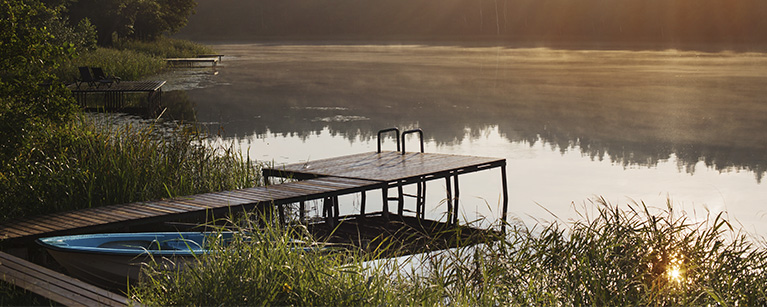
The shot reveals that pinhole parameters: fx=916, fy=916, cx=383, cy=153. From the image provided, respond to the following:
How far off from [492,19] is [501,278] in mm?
147351

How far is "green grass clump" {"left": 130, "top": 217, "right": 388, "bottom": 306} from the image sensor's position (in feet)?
18.2

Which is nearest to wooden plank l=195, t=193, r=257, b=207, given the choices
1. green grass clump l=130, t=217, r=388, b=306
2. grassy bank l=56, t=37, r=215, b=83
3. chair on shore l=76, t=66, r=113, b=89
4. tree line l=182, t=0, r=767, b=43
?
green grass clump l=130, t=217, r=388, b=306

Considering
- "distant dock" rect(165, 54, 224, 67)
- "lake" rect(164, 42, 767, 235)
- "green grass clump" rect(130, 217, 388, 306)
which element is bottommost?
"lake" rect(164, 42, 767, 235)

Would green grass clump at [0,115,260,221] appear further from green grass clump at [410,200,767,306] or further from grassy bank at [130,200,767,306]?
green grass clump at [410,200,767,306]

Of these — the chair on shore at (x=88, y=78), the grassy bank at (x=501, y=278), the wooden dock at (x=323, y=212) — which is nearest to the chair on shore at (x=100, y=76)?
the chair on shore at (x=88, y=78)

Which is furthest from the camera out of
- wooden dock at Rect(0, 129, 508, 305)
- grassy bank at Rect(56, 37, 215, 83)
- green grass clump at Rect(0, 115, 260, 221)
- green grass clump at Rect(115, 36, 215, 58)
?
green grass clump at Rect(115, 36, 215, 58)

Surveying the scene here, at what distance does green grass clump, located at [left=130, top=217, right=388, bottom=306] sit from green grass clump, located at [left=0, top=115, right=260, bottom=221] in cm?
250

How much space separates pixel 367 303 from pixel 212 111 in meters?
18.5

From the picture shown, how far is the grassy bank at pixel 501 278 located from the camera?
5.65 metres

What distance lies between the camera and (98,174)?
963cm

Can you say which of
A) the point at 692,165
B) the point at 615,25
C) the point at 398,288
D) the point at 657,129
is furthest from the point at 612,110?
the point at 615,25

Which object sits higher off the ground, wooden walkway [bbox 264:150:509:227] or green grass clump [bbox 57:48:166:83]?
green grass clump [bbox 57:48:166:83]

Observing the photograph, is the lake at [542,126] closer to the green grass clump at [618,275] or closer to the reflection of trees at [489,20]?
the green grass clump at [618,275]

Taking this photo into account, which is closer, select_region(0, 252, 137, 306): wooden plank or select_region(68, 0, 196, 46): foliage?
select_region(0, 252, 137, 306): wooden plank
